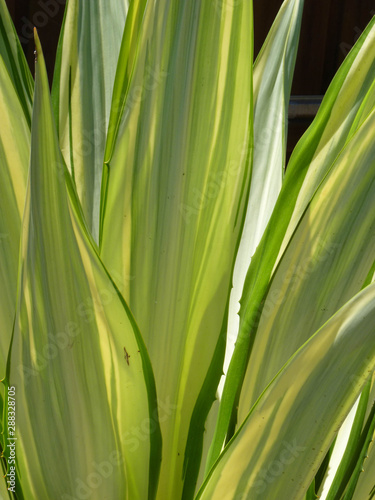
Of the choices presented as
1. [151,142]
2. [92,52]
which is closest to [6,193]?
[151,142]

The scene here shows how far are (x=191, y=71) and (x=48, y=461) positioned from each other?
24cm

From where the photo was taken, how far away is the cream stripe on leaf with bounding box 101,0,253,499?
352 mm

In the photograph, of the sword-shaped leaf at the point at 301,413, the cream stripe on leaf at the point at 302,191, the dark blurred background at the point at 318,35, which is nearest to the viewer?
the sword-shaped leaf at the point at 301,413

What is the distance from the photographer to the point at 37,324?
0.28m

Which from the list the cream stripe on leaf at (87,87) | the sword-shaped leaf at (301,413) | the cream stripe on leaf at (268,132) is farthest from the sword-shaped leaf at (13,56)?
the sword-shaped leaf at (301,413)

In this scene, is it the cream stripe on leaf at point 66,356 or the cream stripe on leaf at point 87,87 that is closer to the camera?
the cream stripe on leaf at point 66,356

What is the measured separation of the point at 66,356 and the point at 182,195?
13 centimetres

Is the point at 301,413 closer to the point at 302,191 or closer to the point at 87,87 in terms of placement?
the point at 302,191

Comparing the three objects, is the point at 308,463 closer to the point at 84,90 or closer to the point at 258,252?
the point at 258,252

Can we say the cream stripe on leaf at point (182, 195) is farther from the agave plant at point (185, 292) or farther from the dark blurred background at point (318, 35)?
the dark blurred background at point (318, 35)

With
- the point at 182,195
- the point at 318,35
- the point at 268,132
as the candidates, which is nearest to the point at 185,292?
the point at 182,195

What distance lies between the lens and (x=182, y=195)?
36 centimetres

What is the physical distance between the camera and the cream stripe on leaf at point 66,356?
27 centimetres

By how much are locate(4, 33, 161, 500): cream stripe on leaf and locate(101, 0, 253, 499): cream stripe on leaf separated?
0.17 feet
